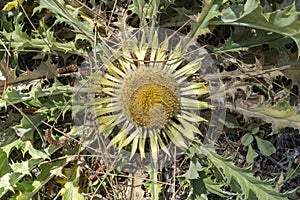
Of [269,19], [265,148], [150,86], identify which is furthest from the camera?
[265,148]

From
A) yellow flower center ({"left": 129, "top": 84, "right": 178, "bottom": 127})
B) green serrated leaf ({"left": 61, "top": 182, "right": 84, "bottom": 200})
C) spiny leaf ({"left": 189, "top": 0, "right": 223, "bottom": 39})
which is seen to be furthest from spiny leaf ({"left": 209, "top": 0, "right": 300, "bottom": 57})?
green serrated leaf ({"left": 61, "top": 182, "right": 84, "bottom": 200})

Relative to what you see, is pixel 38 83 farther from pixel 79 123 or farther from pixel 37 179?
pixel 37 179

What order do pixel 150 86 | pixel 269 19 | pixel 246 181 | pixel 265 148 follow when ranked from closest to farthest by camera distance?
pixel 269 19, pixel 246 181, pixel 150 86, pixel 265 148

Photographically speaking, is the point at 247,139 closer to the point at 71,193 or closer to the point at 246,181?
the point at 246,181

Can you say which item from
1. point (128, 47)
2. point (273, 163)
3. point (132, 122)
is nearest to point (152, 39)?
point (128, 47)

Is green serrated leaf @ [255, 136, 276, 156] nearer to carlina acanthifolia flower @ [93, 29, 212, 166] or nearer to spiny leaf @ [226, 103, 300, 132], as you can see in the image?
spiny leaf @ [226, 103, 300, 132]

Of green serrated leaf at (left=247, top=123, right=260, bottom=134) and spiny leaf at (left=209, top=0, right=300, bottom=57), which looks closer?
spiny leaf at (left=209, top=0, right=300, bottom=57)

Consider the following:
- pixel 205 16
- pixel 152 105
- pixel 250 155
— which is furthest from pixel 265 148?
pixel 205 16
